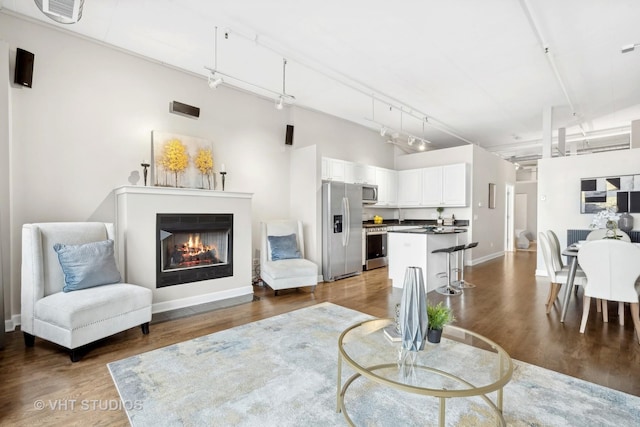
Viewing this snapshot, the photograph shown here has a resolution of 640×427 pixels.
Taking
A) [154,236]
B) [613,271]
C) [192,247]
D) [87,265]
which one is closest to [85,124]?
[154,236]

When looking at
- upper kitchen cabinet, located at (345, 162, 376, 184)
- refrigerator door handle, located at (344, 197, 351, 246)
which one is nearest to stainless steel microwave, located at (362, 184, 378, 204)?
upper kitchen cabinet, located at (345, 162, 376, 184)

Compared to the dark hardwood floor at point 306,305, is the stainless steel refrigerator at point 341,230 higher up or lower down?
higher up

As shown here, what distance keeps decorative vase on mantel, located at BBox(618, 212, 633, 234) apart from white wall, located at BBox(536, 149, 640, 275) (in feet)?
0.36

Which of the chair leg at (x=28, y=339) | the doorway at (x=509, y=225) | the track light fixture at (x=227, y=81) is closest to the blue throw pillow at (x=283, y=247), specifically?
the track light fixture at (x=227, y=81)

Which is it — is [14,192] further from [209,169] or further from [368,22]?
[368,22]

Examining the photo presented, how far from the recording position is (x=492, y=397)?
201cm

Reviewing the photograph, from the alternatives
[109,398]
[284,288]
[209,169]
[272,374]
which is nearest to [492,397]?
[272,374]

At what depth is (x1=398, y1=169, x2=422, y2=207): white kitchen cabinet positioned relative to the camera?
301 inches

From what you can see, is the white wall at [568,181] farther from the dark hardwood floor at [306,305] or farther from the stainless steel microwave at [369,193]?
the stainless steel microwave at [369,193]

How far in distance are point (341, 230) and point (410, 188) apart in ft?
9.91

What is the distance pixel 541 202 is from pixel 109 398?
23.3 feet

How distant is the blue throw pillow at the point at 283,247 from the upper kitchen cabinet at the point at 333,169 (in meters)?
1.50

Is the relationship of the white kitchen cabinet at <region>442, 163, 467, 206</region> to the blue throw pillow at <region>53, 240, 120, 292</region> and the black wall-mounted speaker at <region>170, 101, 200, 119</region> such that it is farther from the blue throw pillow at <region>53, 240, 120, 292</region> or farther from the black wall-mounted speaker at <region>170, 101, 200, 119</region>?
the blue throw pillow at <region>53, 240, 120, 292</region>

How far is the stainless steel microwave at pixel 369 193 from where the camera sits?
22.0ft
